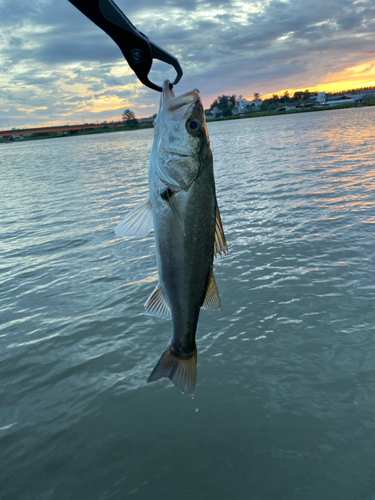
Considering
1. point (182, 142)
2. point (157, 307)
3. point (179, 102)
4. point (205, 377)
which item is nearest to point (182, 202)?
point (182, 142)

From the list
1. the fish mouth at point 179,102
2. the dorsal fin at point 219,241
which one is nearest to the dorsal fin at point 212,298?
the dorsal fin at point 219,241

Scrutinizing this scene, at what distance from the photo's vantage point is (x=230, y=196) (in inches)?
739

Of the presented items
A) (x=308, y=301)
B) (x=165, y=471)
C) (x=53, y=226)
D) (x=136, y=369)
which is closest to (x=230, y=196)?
(x=53, y=226)

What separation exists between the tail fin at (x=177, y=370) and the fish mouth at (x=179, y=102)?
215 cm

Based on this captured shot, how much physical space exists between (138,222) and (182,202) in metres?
0.52

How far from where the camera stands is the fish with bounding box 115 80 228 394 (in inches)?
117

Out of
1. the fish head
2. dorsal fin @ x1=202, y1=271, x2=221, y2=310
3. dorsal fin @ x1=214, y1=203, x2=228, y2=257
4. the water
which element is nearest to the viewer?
the fish head

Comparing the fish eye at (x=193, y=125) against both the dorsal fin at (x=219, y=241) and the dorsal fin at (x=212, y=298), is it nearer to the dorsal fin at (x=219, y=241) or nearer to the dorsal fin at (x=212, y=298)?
the dorsal fin at (x=219, y=241)

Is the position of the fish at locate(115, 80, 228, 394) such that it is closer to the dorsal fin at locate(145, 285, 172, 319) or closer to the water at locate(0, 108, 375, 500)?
the dorsal fin at locate(145, 285, 172, 319)

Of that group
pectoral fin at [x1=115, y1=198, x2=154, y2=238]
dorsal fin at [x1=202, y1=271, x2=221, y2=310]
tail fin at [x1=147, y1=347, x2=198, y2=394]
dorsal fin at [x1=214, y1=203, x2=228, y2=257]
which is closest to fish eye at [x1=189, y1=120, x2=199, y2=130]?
pectoral fin at [x1=115, y1=198, x2=154, y2=238]

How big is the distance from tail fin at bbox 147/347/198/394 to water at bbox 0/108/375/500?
1715 mm

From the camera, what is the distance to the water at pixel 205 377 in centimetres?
456

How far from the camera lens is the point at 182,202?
9.80 ft

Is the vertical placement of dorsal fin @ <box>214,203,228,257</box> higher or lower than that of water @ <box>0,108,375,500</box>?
higher
